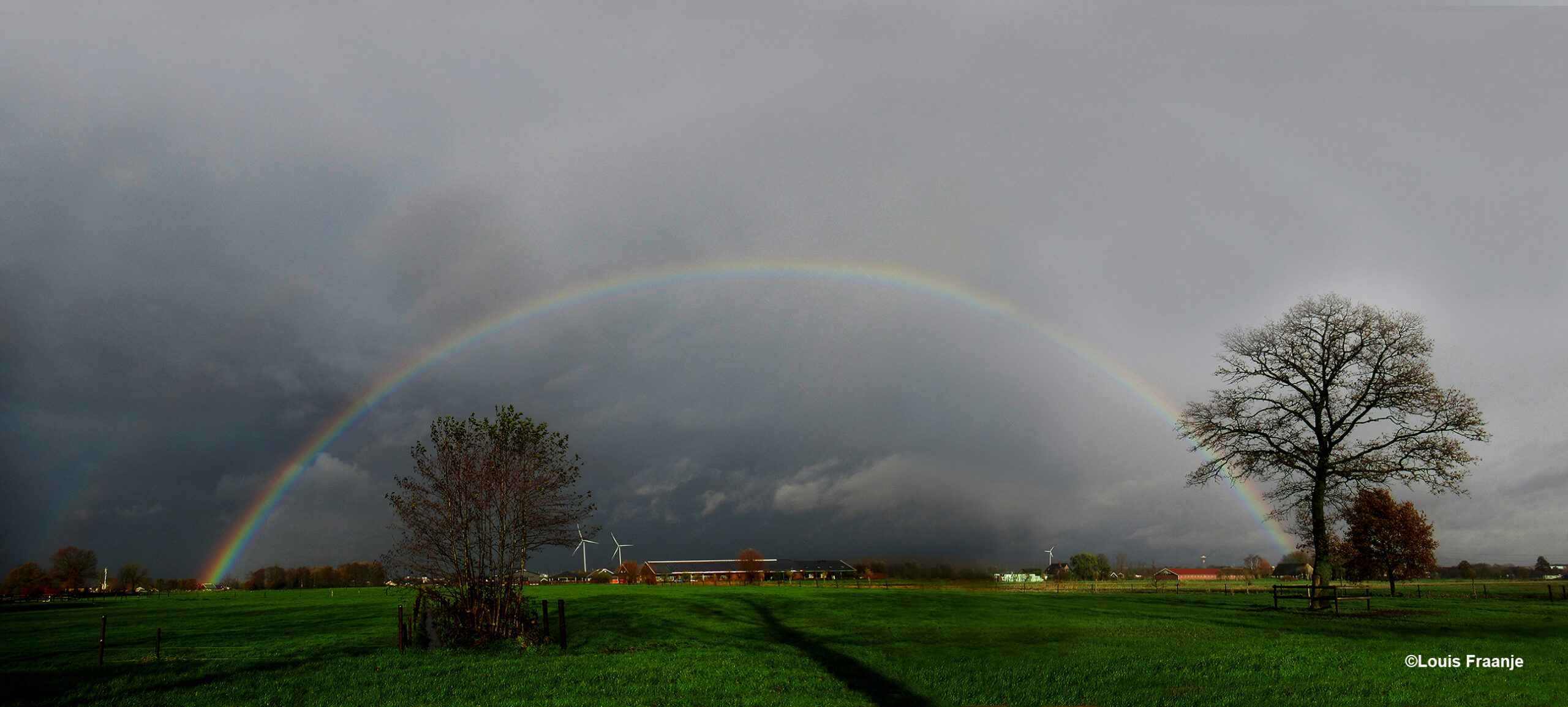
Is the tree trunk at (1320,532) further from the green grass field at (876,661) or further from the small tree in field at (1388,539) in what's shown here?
the small tree in field at (1388,539)

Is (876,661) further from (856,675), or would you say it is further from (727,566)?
(727,566)

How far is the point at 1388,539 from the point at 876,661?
73.2m

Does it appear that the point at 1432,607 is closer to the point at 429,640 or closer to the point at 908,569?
the point at 908,569

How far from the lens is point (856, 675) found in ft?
65.5

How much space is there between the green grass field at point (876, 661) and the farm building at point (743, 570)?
4003 inches

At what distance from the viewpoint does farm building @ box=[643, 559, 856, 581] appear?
5610 inches

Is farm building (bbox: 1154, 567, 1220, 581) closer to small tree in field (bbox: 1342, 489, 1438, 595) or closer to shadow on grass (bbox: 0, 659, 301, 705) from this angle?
small tree in field (bbox: 1342, 489, 1438, 595)

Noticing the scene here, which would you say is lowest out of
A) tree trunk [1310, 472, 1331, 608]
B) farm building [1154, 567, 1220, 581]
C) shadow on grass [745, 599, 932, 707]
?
farm building [1154, 567, 1220, 581]

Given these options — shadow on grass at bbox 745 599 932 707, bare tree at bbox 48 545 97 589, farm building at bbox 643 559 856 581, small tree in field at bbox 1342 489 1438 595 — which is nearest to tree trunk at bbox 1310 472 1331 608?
shadow on grass at bbox 745 599 932 707

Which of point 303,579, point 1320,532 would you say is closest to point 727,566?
point 303,579

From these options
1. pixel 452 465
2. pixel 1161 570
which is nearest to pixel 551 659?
pixel 452 465

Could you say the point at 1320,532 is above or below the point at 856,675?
above

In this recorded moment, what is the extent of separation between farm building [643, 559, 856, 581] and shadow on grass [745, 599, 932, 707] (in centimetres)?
10929

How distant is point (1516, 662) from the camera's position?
62.6ft
